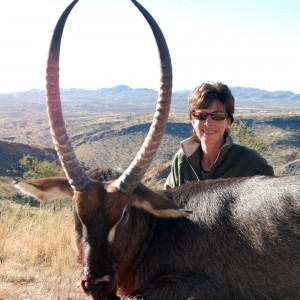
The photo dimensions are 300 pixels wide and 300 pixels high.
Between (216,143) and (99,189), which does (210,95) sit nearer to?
(216,143)

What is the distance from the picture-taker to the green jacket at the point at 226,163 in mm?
8305

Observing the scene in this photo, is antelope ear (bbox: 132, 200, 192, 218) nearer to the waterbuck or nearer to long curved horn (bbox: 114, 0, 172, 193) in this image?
the waterbuck

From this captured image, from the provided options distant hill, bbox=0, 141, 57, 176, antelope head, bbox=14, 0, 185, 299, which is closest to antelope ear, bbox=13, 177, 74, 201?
antelope head, bbox=14, 0, 185, 299

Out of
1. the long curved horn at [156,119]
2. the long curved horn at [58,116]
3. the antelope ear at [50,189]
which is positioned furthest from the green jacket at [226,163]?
the long curved horn at [58,116]

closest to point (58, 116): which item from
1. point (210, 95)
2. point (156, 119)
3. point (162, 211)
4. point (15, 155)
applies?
point (156, 119)

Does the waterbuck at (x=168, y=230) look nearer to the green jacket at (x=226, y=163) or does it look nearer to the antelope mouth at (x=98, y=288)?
the antelope mouth at (x=98, y=288)

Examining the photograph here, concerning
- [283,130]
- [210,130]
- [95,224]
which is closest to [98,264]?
[95,224]

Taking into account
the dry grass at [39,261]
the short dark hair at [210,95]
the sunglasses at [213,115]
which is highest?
the short dark hair at [210,95]

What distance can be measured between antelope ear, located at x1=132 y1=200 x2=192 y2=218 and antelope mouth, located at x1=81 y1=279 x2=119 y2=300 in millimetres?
1093

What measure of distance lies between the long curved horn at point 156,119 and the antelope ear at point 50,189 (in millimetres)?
782

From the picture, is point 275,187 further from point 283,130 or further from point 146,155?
point 283,130

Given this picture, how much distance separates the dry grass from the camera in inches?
269

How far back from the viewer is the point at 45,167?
139ft

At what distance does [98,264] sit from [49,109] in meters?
1.99
